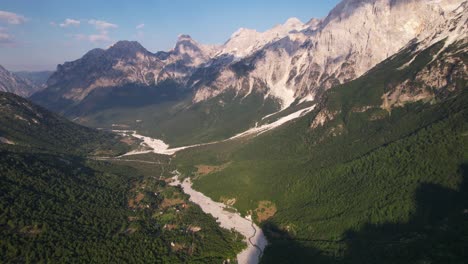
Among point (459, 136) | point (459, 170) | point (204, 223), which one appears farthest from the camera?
point (204, 223)

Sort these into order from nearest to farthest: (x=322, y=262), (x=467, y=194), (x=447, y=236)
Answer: (x=447, y=236) → (x=322, y=262) → (x=467, y=194)

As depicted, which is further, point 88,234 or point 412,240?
point 88,234

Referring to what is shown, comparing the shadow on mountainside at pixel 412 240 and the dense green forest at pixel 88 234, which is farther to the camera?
the dense green forest at pixel 88 234

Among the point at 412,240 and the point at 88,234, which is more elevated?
the point at 412,240

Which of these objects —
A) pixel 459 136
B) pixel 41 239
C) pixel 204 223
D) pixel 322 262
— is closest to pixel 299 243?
pixel 322 262

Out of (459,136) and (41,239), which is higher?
(459,136)

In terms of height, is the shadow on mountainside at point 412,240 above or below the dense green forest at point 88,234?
above

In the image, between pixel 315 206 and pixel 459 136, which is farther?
pixel 315 206

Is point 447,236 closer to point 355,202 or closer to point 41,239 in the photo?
point 355,202
